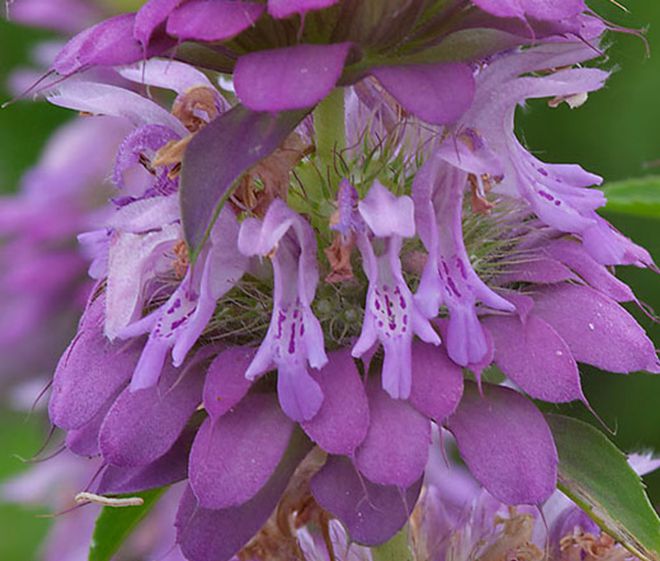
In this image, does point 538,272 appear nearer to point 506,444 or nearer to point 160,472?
point 506,444

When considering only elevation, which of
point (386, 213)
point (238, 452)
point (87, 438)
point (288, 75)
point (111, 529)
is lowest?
point (111, 529)

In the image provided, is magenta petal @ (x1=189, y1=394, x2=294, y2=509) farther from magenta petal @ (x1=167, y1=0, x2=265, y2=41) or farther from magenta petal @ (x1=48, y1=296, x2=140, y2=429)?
magenta petal @ (x1=167, y1=0, x2=265, y2=41)

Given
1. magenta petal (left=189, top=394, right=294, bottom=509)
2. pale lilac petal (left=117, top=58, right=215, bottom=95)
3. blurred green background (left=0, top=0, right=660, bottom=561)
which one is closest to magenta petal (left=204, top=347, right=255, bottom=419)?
magenta petal (left=189, top=394, right=294, bottom=509)

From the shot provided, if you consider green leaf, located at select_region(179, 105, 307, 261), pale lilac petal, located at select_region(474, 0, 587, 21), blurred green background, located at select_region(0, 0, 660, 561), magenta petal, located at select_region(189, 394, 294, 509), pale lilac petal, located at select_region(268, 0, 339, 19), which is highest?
pale lilac petal, located at select_region(474, 0, 587, 21)

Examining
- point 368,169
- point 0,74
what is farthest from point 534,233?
point 0,74

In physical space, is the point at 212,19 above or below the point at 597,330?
above

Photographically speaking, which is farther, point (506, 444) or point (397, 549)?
point (397, 549)

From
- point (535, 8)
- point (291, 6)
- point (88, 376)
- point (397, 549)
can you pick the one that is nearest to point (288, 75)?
point (291, 6)

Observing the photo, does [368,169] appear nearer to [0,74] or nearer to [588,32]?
[588,32]
